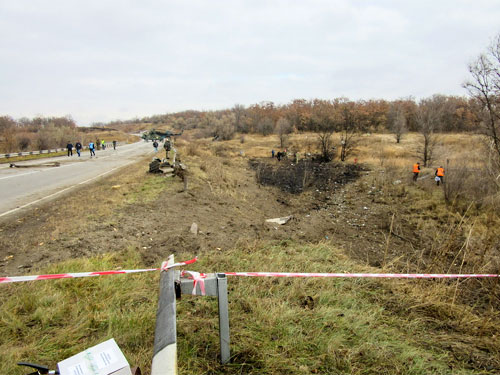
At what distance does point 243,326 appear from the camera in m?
2.90

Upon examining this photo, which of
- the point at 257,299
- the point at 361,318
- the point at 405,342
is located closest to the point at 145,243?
the point at 257,299

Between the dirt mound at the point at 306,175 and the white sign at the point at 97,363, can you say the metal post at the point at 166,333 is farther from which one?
the dirt mound at the point at 306,175

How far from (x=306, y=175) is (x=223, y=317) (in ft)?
65.2

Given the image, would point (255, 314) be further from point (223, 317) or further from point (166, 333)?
point (166, 333)

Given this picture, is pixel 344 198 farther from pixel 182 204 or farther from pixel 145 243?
pixel 145 243

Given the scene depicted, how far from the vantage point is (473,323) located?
3234 millimetres

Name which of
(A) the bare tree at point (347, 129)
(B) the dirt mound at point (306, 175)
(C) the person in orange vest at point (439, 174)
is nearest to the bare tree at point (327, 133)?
(A) the bare tree at point (347, 129)

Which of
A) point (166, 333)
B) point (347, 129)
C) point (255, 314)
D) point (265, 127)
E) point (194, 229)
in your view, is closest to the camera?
point (166, 333)

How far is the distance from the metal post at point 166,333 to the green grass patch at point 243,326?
729 millimetres

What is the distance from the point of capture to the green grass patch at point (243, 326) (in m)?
2.40

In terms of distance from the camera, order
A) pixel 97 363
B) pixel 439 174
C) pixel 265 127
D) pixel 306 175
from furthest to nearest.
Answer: pixel 265 127 < pixel 306 175 < pixel 439 174 < pixel 97 363

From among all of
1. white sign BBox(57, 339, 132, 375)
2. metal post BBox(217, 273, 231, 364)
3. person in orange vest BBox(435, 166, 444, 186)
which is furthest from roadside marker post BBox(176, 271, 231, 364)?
person in orange vest BBox(435, 166, 444, 186)

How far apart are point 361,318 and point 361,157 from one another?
28.5 meters

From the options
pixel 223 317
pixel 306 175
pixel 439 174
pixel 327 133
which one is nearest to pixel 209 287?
pixel 223 317
